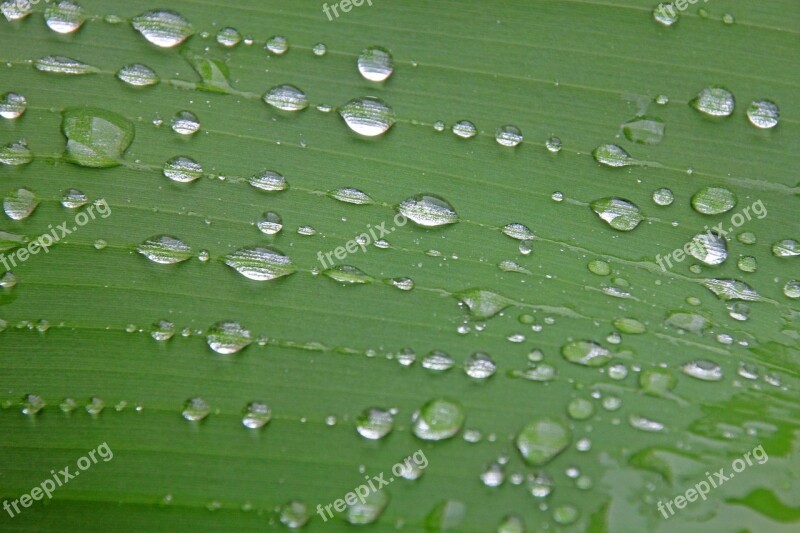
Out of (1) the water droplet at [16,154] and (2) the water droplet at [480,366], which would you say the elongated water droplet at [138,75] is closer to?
(1) the water droplet at [16,154]

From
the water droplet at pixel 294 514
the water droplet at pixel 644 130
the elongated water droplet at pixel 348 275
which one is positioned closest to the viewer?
the water droplet at pixel 294 514

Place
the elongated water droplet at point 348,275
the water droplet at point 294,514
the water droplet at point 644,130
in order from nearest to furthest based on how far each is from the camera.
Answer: the water droplet at point 294,514 → the elongated water droplet at point 348,275 → the water droplet at point 644,130

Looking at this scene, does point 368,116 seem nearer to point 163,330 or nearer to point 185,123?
point 185,123

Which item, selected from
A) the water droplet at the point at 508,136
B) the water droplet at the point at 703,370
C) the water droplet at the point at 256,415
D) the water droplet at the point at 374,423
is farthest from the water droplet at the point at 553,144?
the water droplet at the point at 256,415

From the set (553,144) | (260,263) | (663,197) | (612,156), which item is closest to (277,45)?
(260,263)

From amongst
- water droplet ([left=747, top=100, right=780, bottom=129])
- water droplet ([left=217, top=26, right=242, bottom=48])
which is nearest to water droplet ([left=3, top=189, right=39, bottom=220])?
water droplet ([left=217, top=26, right=242, bottom=48])

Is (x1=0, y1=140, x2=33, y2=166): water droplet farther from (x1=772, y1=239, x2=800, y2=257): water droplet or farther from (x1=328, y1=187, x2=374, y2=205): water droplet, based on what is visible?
(x1=772, y1=239, x2=800, y2=257): water droplet
